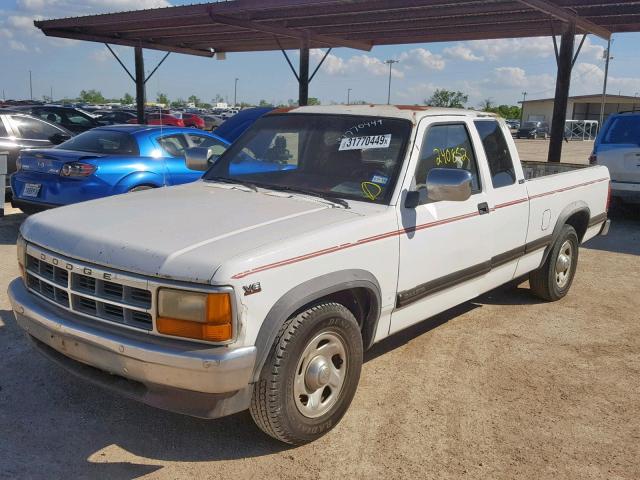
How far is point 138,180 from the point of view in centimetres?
758

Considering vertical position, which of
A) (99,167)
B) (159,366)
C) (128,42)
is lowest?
(159,366)

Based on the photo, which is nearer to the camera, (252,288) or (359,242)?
(252,288)

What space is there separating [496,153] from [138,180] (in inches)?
178

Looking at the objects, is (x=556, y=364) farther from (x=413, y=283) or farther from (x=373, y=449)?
(x=373, y=449)

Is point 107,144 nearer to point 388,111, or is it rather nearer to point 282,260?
point 388,111

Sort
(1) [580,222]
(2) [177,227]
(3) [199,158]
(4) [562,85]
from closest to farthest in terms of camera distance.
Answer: (2) [177,227], (3) [199,158], (1) [580,222], (4) [562,85]

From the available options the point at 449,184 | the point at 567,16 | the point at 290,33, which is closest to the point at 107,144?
the point at 449,184

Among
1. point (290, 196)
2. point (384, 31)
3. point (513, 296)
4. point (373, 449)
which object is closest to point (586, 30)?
point (384, 31)

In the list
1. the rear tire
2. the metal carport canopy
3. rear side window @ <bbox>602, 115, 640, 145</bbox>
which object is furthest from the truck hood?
rear side window @ <bbox>602, 115, 640, 145</bbox>

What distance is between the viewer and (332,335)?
341cm

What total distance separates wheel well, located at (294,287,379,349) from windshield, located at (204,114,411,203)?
598mm

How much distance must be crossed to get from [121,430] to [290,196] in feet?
5.63

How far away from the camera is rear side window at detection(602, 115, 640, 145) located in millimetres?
10406

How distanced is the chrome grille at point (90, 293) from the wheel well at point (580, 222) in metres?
4.67
